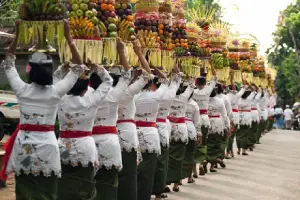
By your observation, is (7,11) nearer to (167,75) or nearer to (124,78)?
(167,75)

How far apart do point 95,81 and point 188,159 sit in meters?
4.70

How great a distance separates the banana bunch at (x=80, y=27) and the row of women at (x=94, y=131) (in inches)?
12.8

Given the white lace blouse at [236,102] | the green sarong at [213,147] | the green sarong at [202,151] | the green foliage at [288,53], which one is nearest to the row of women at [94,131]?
the green sarong at [202,151]

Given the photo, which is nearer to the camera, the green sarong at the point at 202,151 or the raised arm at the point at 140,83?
the raised arm at the point at 140,83

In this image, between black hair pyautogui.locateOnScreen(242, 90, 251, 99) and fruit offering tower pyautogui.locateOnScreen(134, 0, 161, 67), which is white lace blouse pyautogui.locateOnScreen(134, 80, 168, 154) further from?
black hair pyautogui.locateOnScreen(242, 90, 251, 99)

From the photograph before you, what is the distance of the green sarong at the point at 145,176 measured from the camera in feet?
29.5

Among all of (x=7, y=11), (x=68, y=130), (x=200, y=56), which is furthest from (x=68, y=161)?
(x=7, y=11)

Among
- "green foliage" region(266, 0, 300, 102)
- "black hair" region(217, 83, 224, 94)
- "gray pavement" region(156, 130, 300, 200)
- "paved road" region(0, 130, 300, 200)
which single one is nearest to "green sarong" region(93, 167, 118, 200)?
"paved road" region(0, 130, 300, 200)

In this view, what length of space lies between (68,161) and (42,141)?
0.75m

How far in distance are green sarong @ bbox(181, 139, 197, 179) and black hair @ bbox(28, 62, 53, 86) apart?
5831mm

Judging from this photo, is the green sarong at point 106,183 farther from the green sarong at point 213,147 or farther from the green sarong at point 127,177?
the green sarong at point 213,147

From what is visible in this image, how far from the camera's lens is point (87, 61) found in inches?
285

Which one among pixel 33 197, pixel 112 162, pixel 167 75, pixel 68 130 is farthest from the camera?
pixel 167 75

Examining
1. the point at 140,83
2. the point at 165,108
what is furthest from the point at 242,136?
the point at 140,83
